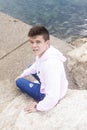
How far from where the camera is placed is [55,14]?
A: 10.5m

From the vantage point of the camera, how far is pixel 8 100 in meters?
4.48

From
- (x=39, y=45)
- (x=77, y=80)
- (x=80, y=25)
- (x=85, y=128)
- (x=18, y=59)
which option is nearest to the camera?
(x=85, y=128)

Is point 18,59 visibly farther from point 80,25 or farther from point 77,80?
point 80,25

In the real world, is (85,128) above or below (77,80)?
above

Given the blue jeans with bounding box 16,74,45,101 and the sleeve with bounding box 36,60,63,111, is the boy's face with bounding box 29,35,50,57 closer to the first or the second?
the sleeve with bounding box 36,60,63,111

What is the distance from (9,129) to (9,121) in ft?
0.38

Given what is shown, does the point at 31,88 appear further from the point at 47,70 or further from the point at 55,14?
the point at 55,14

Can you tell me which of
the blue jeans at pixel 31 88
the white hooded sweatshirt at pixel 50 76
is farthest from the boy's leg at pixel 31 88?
the white hooded sweatshirt at pixel 50 76

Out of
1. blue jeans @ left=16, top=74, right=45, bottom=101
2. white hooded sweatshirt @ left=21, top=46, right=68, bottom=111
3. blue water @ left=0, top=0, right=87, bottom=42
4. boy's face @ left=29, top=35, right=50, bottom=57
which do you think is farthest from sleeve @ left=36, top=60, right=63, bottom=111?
blue water @ left=0, top=0, right=87, bottom=42

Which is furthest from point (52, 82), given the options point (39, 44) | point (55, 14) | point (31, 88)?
point (55, 14)

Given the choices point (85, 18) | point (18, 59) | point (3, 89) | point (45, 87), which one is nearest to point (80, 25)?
point (85, 18)

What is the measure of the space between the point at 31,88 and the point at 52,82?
65 cm

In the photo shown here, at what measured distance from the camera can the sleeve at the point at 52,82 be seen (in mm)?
3646

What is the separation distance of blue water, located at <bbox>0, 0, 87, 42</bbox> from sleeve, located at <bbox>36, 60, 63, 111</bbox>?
4.96 meters
